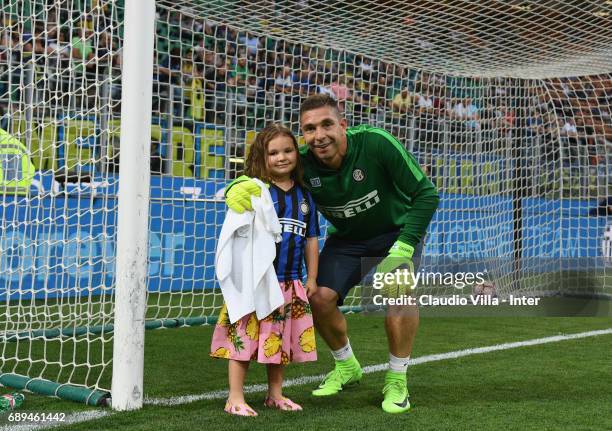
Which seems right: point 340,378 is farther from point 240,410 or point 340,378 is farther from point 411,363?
point 411,363

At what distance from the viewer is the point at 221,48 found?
8531mm

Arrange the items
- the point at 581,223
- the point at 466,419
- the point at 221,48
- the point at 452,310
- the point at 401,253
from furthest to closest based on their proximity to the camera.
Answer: the point at 581,223, the point at 221,48, the point at 452,310, the point at 401,253, the point at 466,419

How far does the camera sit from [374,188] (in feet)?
12.1

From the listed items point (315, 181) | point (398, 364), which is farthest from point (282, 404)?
A: point (315, 181)

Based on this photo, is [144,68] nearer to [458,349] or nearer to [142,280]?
[142,280]

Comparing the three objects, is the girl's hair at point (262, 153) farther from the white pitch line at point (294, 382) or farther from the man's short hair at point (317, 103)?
the white pitch line at point (294, 382)

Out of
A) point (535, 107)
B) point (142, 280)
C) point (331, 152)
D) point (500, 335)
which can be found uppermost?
point (535, 107)

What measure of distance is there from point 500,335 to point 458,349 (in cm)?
90

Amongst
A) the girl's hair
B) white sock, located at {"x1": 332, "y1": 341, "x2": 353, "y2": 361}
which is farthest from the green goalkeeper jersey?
white sock, located at {"x1": 332, "y1": 341, "x2": 353, "y2": 361}

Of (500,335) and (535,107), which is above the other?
(535,107)

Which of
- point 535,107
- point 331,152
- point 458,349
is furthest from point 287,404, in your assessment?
point 535,107

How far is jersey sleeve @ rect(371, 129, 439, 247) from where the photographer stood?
11.4 ft

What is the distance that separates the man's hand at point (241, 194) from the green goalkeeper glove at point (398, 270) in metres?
0.63

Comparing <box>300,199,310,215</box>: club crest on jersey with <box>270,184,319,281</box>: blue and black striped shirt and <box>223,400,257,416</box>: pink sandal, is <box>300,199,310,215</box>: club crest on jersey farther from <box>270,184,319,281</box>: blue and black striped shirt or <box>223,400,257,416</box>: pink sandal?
<box>223,400,257,416</box>: pink sandal
